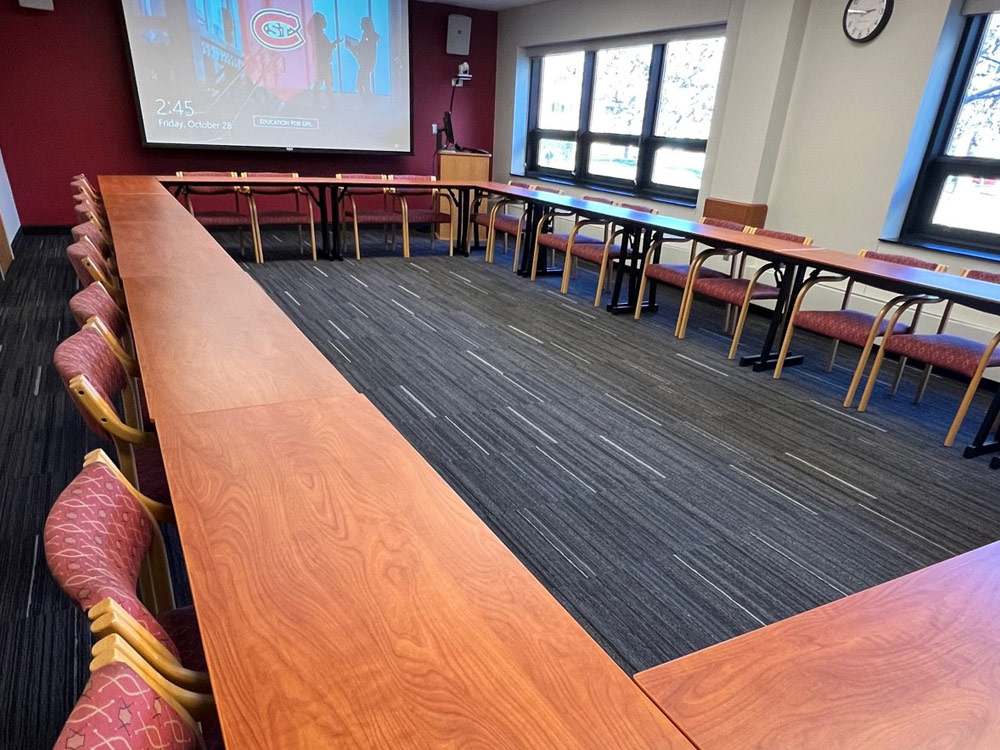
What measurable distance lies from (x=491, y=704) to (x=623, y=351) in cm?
349

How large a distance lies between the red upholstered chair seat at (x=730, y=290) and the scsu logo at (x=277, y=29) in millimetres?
5459

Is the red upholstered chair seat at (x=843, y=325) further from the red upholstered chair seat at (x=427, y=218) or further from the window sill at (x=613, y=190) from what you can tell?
the red upholstered chair seat at (x=427, y=218)

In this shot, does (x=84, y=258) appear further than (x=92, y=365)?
Yes

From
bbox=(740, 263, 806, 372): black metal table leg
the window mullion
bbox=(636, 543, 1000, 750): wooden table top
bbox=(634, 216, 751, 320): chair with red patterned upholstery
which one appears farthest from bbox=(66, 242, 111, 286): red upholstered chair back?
the window mullion

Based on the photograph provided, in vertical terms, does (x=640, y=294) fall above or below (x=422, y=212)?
below

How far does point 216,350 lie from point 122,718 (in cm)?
131

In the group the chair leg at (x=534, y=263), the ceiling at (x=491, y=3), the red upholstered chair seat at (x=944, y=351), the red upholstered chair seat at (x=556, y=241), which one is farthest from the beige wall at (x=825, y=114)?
the ceiling at (x=491, y=3)

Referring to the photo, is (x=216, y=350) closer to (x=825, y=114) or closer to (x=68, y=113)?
(x=825, y=114)

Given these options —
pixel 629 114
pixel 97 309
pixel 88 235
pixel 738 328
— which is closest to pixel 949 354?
pixel 738 328

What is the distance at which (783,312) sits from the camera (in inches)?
158

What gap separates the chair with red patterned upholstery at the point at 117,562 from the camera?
2.67 ft

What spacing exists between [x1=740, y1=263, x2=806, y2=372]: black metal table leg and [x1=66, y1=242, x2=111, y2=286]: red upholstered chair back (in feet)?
11.6

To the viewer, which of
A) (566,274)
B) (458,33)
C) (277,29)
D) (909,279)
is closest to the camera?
(909,279)

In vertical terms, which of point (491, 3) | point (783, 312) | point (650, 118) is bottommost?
point (783, 312)
